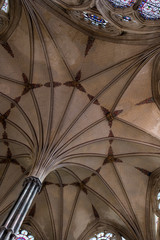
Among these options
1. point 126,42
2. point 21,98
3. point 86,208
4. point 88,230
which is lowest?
point 88,230

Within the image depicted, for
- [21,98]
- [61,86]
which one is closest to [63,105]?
[61,86]

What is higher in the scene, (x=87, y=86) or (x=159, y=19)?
(x=159, y=19)

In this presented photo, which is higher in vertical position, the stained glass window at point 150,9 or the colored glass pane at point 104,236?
the stained glass window at point 150,9

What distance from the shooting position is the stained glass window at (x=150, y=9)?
44.9 ft

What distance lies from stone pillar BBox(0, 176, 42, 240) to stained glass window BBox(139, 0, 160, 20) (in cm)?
891

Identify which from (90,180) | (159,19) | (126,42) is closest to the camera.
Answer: (159,19)

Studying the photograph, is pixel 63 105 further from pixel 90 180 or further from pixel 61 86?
pixel 90 180

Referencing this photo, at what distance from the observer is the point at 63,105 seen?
16.5 meters

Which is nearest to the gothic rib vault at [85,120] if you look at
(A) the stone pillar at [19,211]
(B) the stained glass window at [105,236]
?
(B) the stained glass window at [105,236]

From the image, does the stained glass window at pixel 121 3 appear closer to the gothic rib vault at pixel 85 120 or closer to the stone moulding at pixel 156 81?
the gothic rib vault at pixel 85 120

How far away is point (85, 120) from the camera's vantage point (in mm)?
Result: 16422

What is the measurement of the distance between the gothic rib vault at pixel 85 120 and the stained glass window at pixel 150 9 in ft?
5.11

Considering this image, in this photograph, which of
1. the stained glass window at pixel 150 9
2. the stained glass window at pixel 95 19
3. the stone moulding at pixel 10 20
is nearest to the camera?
the stained glass window at pixel 150 9

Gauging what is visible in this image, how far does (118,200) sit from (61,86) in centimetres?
705
